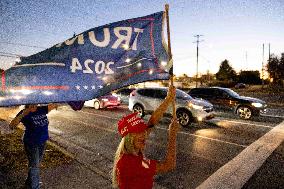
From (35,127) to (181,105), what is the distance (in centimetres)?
1010

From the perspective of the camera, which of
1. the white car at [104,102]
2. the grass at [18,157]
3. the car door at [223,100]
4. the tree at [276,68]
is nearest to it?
the grass at [18,157]

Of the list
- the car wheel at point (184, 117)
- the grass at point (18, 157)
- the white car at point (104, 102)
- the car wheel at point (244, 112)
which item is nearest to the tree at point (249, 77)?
the white car at point (104, 102)

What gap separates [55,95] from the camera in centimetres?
329

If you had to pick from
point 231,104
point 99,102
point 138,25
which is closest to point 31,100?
point 138,25

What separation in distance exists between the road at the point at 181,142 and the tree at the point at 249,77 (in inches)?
2997

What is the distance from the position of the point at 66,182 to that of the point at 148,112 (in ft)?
32.1

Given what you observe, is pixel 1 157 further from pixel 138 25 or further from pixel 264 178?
pixel 264 178

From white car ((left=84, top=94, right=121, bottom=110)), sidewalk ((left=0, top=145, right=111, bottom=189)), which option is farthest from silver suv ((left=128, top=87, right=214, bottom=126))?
sidewalk ((left=0, top=145, right=111, bottom=189))

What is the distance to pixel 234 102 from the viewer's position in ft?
55.2

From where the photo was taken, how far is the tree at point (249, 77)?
87312 mm

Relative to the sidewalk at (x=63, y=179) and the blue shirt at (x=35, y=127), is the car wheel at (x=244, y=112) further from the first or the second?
the blue shirt at (x=35, y=127)

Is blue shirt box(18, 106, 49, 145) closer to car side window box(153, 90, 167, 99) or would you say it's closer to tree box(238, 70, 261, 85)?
car side window box(153, 90, 167, 99)

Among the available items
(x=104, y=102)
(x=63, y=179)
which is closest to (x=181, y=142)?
(x=63, y=179)

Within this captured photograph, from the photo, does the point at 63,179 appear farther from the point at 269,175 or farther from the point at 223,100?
the point at 223,100
